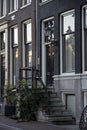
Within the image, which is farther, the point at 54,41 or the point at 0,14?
the point at 0,14

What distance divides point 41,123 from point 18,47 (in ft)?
25.0

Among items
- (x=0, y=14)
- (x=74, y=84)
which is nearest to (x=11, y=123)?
(x=74, y=84)

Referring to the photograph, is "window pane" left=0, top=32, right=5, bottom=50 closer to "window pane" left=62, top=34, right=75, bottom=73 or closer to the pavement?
"window pane" left=62, top=34, right=75, bottom=73

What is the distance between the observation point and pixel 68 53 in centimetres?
1975

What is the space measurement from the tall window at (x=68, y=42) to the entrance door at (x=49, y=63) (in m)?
1.19

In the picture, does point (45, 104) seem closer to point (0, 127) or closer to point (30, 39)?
point (0, 127)

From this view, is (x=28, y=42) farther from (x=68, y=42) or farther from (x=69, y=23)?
(x=69, y=23)

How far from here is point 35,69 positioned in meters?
21.1

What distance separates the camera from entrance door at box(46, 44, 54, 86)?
21300 millimetres

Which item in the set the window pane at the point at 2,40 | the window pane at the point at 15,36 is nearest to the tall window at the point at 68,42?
the window pane at the point at 15,36

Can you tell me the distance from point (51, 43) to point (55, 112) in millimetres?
3344

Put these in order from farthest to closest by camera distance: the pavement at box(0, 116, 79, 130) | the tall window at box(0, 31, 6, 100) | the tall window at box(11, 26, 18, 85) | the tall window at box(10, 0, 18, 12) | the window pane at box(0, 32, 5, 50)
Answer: the window pane at box(0, 32, 5, 50) → the tall window at box(0, 31, 6, 100) → the tall window at box(10, 0, 18, 12) → the tall window at box(11, 26, 18, 85) → the pavement at box(0, 116, 79, 130)

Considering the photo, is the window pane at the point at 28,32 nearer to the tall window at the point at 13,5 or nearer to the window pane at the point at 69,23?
the tall window at the point at 13,5

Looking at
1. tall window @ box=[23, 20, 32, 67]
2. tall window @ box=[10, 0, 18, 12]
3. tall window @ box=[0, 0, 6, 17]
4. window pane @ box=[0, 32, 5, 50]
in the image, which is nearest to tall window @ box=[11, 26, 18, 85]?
tall window @ box=[10, 0, 18, 12]
